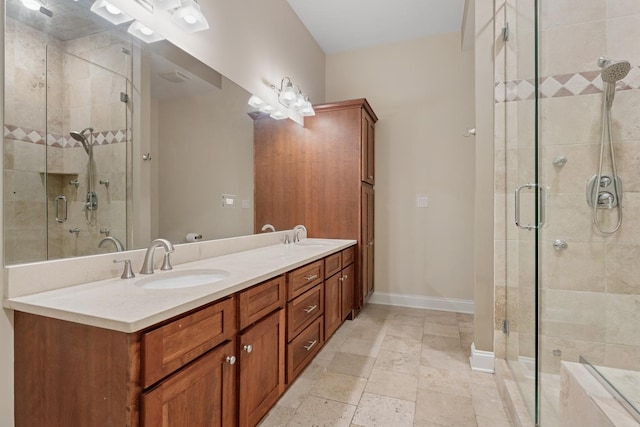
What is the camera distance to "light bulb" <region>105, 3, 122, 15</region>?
4.07 ft

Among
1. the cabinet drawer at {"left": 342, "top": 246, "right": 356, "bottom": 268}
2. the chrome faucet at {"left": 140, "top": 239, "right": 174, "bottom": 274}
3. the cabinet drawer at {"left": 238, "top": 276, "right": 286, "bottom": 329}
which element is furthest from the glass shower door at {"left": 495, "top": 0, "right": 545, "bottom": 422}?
the chrome faucet at {"left": 140, "top": 239, "right": 174, "bottom": 274}

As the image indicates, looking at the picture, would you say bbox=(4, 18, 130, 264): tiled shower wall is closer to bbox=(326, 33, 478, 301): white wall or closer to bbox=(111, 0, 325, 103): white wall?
bbox=(111, 0, 325, 103): white wall

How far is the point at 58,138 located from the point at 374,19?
9.39 ft

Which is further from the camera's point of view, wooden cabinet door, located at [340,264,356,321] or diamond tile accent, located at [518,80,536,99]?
wooden cabinet door, located at [340,264,356,321]

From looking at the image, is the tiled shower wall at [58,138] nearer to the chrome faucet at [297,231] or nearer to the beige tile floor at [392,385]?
the beige tile floor at [392,385]

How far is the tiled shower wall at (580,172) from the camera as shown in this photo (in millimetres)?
1592

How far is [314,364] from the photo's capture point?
2.04 m

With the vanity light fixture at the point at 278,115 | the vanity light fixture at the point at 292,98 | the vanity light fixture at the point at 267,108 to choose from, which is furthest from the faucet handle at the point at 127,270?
the vanity light fixture at the point at 292,98

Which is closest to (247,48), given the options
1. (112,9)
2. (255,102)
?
(255,102)

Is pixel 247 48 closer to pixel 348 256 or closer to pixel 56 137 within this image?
pixel 56 137

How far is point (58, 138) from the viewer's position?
3.60 feet

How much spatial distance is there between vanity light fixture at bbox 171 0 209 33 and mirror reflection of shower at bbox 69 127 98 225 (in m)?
0.74

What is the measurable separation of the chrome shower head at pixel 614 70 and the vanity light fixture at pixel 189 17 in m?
2.16

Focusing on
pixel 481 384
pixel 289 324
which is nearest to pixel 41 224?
pixel 289 324
